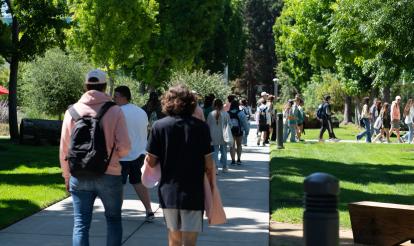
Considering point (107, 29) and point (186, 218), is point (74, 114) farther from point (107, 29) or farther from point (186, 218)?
point (107, 29)

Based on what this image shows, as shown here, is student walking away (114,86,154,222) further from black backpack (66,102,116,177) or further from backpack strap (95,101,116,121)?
black backpack (66,102,116,177)

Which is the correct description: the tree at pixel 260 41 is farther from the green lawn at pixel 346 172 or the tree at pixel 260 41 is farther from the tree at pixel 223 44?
the green lawn at pixel 346 172

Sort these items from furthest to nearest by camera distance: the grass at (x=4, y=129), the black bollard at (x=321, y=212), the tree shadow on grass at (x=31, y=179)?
the grass at (x=4, y=129) < the tree shadow on grass at (x=31, y=179) < the black bollard at (x=321, y=212)

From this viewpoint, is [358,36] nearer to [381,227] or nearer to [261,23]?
[381,227]

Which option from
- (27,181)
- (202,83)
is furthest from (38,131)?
(202,83)

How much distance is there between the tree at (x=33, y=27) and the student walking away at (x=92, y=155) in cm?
1596

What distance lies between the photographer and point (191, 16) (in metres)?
40.1

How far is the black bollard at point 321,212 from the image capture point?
4867 mm

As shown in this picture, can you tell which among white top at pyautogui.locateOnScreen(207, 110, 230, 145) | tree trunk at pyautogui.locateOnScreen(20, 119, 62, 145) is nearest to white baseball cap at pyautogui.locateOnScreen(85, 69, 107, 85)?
white top at pyautogui.locateOnScreen(207, 110, 230, 145)

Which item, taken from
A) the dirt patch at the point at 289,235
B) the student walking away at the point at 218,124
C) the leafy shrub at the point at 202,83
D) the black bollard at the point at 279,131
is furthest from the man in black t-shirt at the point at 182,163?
the leafy shrub at the point at 202,83

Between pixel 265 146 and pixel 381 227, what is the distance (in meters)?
17.2

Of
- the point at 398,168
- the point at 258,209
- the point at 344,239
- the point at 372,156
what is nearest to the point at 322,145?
the point at 372,156

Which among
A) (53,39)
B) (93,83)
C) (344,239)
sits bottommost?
(344,239)

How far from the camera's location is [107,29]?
28734 mm
